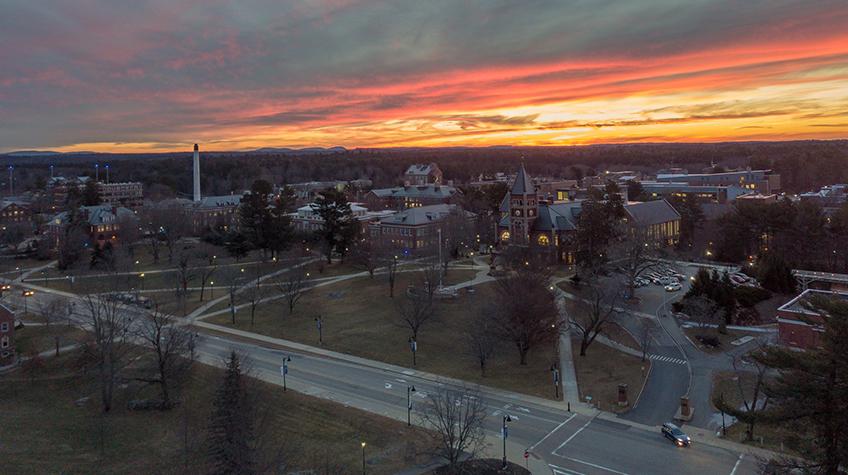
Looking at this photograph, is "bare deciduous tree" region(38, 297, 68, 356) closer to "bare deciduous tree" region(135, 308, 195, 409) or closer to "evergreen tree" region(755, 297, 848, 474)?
"bare deciduous tree" region(135, 308, 195, 409)

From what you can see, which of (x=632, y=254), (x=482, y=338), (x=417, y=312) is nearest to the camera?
(x=482, y=338)

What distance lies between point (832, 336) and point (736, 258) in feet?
222

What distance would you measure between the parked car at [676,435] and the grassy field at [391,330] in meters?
8.28

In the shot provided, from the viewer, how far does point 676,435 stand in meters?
32.7

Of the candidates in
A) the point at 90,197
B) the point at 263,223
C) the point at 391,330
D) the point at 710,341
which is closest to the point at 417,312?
the point at 391,330

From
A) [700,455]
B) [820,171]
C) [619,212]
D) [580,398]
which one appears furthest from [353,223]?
[820,171]

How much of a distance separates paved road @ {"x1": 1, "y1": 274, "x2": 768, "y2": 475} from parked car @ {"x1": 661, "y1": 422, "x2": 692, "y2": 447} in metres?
0.41

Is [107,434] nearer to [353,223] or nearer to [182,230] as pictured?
[353,223]

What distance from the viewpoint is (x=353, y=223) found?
3307 inches

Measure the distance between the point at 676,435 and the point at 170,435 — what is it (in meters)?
28.8

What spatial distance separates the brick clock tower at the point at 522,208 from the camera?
86.4m

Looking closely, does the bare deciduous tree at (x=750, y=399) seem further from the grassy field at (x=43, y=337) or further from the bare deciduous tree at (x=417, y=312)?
the grassy field at (x=43, y=337)

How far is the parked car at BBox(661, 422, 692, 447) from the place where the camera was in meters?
32.4

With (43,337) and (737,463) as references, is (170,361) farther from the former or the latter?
(737,463)
